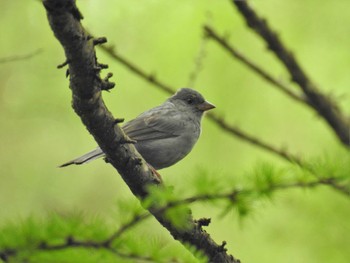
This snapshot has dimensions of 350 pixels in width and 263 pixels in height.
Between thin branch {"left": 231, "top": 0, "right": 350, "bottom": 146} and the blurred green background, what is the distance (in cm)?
302

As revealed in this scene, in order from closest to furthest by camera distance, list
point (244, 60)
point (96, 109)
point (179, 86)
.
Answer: point (96, 109) < point (244, 60) < point (179, 86)

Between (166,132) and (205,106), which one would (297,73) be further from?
(205,106)

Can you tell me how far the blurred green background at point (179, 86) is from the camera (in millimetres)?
8492

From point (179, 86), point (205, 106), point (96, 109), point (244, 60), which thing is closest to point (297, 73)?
point (244, 60)

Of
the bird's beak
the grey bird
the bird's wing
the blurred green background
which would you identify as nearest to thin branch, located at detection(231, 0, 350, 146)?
the grey bird

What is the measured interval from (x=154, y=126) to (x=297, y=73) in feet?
6.39

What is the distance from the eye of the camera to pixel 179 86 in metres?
8.84

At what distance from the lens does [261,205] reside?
1.91 m

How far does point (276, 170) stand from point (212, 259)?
1.66 m

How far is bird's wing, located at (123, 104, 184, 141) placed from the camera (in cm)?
559

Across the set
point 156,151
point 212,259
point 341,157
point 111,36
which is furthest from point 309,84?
point 111,36

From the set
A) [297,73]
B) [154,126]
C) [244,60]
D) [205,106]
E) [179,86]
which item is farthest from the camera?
[179,86]

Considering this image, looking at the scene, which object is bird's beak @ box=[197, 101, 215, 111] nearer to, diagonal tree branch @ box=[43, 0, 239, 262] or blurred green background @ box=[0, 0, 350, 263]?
blurred green background @ box=[0, 0, 350, 263]

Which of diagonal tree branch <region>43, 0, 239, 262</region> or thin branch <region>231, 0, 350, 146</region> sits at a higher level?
thin branch <region>231, 0, 350, 146</region>
